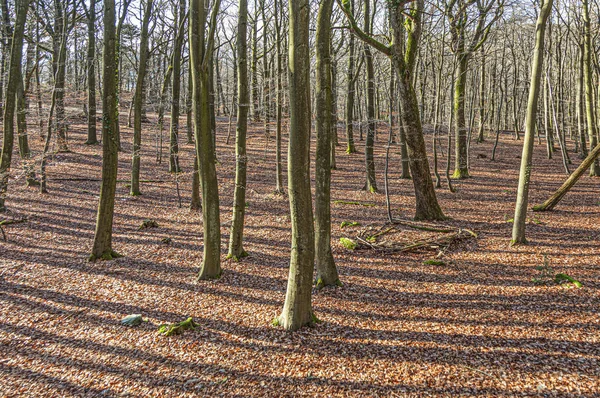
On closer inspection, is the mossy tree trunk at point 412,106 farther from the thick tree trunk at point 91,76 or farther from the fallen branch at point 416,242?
the thick tree trunk at point 91,76

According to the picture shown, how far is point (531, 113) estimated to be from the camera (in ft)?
29.2

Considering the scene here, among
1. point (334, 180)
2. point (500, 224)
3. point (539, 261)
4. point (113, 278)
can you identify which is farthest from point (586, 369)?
point (334, 180)

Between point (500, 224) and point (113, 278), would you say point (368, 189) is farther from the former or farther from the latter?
point (113, 278)

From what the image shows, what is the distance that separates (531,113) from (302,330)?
24.1ft

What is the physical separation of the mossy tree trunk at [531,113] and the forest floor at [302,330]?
2.18 ft

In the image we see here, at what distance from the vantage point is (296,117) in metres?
5.72

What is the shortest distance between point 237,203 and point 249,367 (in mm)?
4634

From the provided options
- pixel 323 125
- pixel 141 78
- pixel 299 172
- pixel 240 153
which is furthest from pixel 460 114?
pixel 299 172

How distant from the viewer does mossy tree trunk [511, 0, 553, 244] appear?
8.61 m

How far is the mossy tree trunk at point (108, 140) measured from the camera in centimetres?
898

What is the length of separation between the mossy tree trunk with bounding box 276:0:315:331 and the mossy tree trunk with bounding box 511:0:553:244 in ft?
19.9

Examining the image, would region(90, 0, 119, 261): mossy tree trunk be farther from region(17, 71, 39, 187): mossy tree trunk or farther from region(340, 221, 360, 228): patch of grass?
region(17, 71, 39, 187): mossy tree trunk

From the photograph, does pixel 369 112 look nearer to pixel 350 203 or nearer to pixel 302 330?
pixel 350 203

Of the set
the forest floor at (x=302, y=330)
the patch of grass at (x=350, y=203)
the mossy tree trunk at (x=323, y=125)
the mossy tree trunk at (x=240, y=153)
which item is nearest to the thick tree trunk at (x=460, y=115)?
the forest floor at (x=302, y=330)
